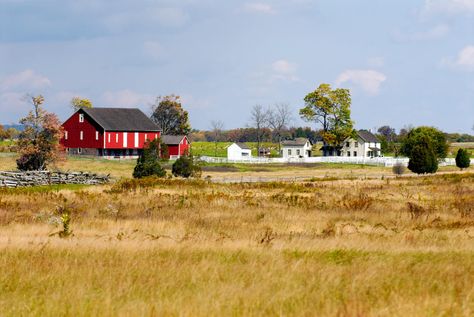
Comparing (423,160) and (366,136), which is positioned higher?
(366,136)

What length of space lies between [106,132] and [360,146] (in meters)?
47.3

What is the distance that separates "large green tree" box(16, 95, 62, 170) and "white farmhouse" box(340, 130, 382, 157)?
6000cm

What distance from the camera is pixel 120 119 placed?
101 metres

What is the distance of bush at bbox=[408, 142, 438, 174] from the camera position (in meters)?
69.2

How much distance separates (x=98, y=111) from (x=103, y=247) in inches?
3534

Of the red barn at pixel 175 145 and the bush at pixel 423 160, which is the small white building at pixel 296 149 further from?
the bush at pixel 423 160

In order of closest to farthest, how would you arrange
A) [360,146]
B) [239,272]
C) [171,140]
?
[239,272], [171,140], [360,146]

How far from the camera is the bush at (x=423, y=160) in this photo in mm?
69188

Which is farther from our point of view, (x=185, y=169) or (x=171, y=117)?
(x=171, y=117)

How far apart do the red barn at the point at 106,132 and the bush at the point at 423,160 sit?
1617 inches

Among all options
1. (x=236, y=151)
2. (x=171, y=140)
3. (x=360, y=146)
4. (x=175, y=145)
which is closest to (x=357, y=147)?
(x=360, y=146)

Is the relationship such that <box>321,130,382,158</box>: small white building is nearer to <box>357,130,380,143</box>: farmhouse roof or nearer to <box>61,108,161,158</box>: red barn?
<box>357,130,380,143</box>: farmhouse roof

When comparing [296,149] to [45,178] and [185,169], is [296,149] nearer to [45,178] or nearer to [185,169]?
[185,169]

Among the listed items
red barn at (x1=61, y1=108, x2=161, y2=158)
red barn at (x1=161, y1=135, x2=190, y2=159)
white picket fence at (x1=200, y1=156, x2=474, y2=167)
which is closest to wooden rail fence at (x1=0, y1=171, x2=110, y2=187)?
red barn at (x1=61, y1=108, x2=161, y2=158)
